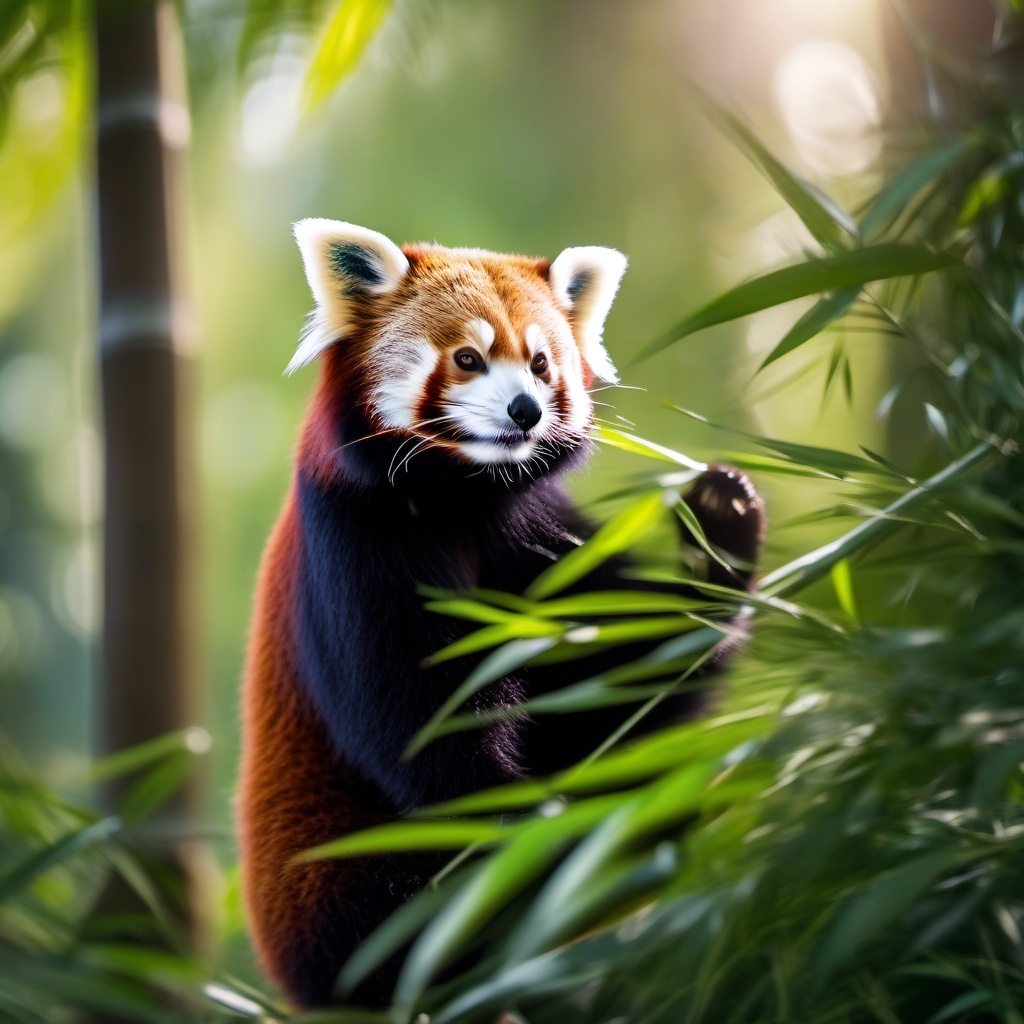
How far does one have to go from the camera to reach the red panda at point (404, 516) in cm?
79

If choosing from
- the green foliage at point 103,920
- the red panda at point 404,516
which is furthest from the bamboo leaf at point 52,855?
the red panda at point 404,516

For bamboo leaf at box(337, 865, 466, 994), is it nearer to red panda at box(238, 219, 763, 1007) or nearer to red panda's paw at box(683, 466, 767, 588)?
red panda at box(238, 219, 763, 1007)

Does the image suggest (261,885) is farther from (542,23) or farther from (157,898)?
(542,23)

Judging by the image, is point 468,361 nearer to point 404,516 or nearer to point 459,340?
point 459,340

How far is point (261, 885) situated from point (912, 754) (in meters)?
0.60

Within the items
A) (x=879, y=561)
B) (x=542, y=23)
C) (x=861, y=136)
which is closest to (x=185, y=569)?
(x=879, y=561)

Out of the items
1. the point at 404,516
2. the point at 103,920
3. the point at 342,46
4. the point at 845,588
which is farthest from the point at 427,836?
the point at 342,46

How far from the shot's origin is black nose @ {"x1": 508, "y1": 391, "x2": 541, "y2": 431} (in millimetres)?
764

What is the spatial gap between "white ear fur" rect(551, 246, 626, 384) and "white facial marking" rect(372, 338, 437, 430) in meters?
0.12

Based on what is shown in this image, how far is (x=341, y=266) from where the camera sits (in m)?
0.80

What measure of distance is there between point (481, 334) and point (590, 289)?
0.37 ft

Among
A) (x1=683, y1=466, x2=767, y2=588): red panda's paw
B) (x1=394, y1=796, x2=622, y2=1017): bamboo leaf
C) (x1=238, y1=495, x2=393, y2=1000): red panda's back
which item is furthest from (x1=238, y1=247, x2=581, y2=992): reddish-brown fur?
(x1=683, y1=466, x2=767, y2=588): red panda's paw

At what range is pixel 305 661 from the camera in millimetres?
920

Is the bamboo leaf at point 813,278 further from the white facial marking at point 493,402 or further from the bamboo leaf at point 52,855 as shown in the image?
the bamboo leaf at point 52,855
